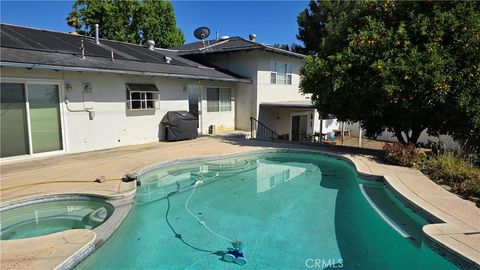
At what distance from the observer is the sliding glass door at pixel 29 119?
26.5ft

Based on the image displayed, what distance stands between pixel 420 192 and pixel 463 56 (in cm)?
482

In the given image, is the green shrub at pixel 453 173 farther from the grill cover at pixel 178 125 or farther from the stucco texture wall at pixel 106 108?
the stucco texture wall at pixel 106 108

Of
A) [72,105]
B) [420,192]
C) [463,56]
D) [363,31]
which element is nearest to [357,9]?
[363,31]

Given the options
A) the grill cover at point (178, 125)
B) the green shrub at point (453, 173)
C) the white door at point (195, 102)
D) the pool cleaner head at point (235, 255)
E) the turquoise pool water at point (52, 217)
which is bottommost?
the pool cleaner head at point (235, 255)

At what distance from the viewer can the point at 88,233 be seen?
426 cm

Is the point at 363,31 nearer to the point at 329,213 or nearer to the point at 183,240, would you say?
the point at 329,213

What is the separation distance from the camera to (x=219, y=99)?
1544cm

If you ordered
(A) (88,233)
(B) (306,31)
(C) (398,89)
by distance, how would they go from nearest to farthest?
(A) (88,233)
(C) (398,89)
(B) (306,31)

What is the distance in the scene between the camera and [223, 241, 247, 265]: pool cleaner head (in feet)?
14.0

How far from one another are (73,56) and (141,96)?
8.63 ft

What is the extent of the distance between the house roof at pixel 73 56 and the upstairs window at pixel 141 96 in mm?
702

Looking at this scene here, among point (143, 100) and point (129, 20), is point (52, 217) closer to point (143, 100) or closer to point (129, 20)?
point (143, 100)

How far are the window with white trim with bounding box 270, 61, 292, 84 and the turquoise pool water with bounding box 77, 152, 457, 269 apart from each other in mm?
9562

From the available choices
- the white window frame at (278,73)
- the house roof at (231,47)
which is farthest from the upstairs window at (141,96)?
the white window frame at (278,73)
